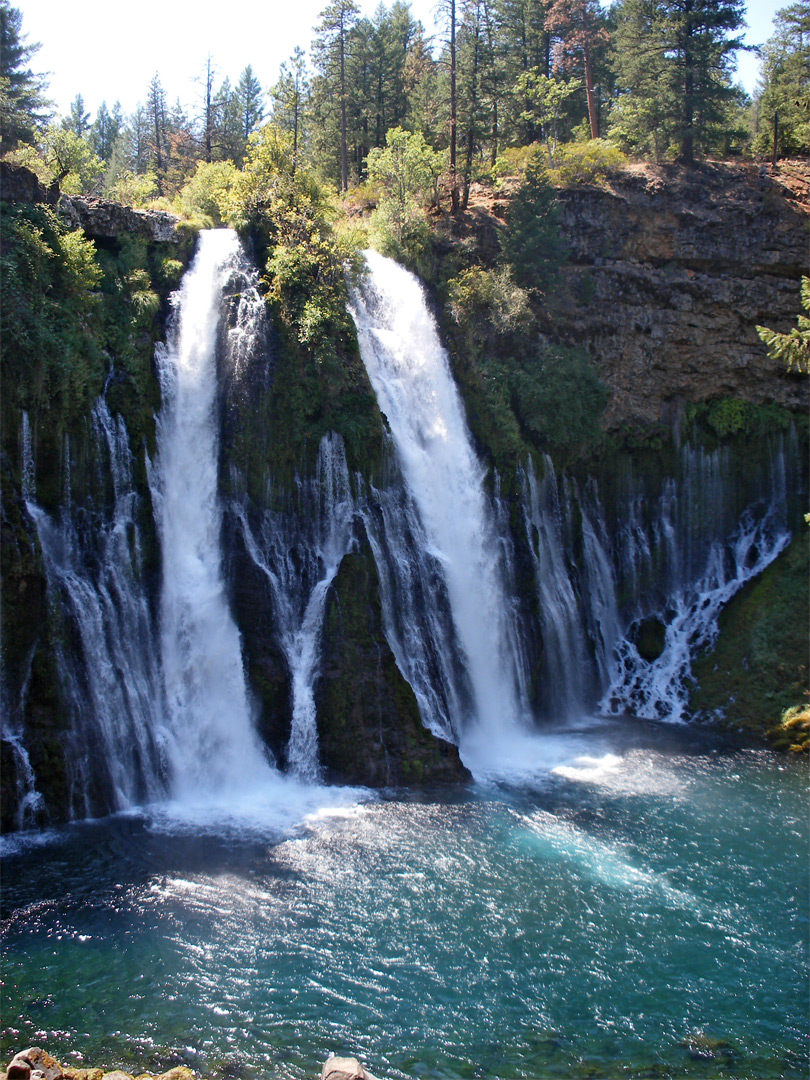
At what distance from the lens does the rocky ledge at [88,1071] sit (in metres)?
8.48

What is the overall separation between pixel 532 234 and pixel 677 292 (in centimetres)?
543

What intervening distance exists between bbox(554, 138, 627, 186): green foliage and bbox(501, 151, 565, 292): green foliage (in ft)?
8.18

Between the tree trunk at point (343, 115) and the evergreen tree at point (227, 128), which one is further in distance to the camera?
the evergreen tree at point (227, 128)

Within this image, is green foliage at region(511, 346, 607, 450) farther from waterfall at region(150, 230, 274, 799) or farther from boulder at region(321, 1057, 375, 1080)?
boulder at region(321, 1057, 375, 1080)

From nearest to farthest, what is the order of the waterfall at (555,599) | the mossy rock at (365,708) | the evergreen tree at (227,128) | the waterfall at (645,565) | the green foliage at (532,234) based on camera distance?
the mossy rock at (365,708) → the waterfall at (555,599) → the waterfall at (645,565) → the green foliage at (532,234) → the evergreen tree at (227,128)

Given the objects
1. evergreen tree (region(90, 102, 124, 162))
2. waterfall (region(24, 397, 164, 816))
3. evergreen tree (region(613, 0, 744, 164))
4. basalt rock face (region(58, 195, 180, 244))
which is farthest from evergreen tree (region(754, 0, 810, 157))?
evergreen tree (region(90, 102, 124, 162))

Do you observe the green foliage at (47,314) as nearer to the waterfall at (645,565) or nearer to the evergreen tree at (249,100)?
the waterfall at (645,565)

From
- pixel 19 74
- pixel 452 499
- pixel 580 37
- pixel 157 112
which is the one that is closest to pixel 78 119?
pixel 157 112

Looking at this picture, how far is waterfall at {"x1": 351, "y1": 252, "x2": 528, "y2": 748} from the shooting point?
2084cm

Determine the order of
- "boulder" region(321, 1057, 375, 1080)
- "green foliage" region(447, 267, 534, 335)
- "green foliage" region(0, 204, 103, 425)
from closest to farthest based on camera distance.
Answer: "boulder" region(321, 1057, 375, 1080), "green foliage" region(0, 204, 103, 425), "green foliage" region(447, 267, 534, 335)

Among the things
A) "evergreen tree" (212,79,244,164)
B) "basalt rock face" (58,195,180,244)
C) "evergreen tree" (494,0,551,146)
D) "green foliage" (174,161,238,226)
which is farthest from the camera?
"evergreen tree" (212,79,244,164)

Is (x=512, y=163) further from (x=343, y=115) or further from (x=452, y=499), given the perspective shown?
(x=452, y=499)

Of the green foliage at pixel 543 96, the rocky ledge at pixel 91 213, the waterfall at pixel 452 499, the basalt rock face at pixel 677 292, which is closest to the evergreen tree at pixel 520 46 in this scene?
the green foliage at pixel 543 96

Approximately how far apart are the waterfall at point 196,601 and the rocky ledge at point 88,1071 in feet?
24.8
